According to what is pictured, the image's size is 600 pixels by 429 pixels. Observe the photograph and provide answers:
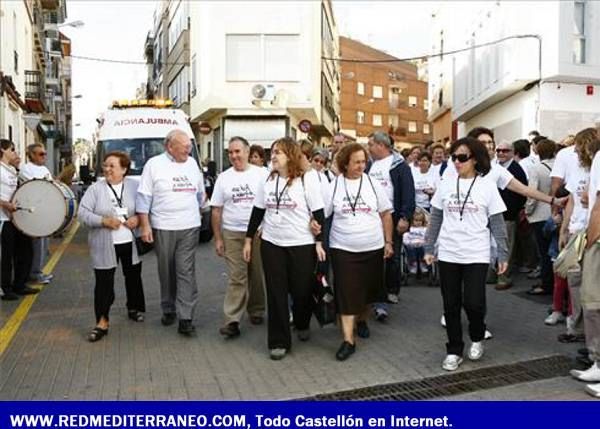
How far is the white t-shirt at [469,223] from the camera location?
19.0 feet

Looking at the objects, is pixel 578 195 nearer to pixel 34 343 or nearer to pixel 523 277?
pixel 523 277

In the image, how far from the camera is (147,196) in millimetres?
7043

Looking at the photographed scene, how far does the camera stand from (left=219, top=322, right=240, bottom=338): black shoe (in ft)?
22.8

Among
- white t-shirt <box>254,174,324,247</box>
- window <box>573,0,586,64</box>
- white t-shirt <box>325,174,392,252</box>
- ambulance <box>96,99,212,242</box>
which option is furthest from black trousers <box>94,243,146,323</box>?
window <box>573,0,586,64</box>

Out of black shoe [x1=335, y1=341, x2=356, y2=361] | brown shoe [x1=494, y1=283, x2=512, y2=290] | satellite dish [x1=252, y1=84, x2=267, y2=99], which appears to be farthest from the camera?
satellite dish [x1=252, y1=84, x2=267, y2=99]

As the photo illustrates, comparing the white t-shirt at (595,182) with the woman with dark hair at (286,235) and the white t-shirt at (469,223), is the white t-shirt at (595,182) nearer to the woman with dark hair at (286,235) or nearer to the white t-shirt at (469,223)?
the white t-shirt at (469,223)

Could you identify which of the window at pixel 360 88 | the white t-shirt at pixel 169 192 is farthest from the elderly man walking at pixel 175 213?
the window at pixel 360 88

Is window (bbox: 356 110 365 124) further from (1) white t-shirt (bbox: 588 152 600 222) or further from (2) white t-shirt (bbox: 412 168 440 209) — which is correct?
(1) white t-shirt (bbox: 588 152 600 222)

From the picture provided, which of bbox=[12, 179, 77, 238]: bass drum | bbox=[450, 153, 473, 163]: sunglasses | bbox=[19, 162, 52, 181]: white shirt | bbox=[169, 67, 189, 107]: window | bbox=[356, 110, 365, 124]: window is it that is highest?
bbox=[356, 110, 365, 124]: window

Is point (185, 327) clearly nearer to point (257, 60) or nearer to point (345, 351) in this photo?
point (345, 351)

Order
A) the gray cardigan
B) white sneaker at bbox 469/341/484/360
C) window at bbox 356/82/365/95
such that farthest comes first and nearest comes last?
window at bbox 356/82/365/95 → the gray cardigan → white sneaker at bbox 469/341/484/360

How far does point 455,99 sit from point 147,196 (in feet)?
107

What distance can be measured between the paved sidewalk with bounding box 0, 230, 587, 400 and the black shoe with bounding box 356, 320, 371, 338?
100 mm

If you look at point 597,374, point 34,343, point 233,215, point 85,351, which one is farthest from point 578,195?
point 34,343
